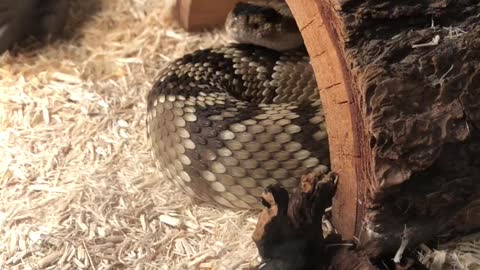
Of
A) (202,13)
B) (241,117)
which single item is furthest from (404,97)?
(202,13)

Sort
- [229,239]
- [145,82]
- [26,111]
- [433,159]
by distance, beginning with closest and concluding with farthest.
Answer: [433,159], [229,239], [26,111], [145,82]

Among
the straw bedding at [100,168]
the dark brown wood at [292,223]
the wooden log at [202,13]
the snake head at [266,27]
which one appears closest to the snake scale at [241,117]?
the snake head at [266,27]

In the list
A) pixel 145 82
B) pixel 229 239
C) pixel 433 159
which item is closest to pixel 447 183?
pixel 433 159

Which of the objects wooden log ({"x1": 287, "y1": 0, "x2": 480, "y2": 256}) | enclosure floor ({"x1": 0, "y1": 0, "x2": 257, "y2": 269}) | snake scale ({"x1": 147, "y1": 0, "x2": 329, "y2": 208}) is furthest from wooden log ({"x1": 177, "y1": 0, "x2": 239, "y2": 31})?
wooden log ({"x1": 287, "y1": 0, "x2": 480, "y2": 256})

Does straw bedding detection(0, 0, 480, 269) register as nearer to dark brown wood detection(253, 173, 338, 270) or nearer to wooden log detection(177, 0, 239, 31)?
wooden log detection(177, 0, 239, 31)

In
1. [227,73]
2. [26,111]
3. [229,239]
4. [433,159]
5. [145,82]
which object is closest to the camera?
[433,159]

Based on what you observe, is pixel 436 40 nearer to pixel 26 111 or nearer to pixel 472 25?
pixel 472 25
